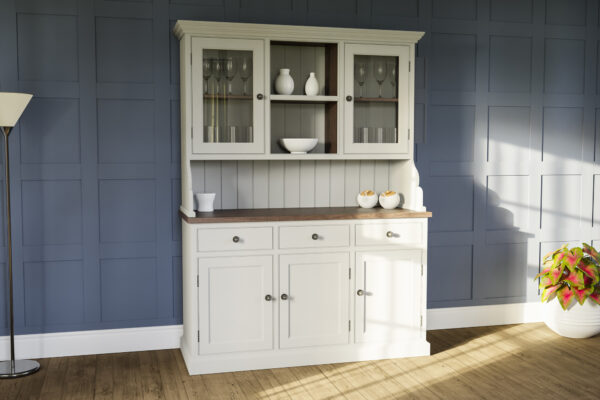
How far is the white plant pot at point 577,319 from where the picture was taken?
4258 millimetres

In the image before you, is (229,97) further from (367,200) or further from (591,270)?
(591,270)

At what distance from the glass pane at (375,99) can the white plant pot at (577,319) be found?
65.1 inches

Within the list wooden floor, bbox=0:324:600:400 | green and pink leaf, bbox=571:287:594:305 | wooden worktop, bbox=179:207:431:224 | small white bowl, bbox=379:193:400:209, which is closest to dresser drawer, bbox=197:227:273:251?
wooden worktop, bbox=179:207:431:224

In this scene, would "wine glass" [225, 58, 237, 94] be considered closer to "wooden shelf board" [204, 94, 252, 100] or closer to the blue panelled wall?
"wooden shelf board" [204, 94, 252, 100]

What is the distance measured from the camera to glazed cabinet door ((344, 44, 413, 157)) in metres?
3.93

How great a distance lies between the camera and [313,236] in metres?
3.77

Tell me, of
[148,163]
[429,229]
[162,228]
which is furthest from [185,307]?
[429,229]

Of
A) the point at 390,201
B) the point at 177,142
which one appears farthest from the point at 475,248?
the point at 177,142

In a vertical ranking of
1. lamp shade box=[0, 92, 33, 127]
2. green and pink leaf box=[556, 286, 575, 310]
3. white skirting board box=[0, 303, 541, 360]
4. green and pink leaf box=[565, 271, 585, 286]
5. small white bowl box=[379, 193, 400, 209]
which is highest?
lamp shade box=[0, 92, 33, 127]

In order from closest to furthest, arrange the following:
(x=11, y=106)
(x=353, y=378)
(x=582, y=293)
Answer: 1. (x=11, y=106)
2. (x=353, y=378)
3. (x=582, y=293)

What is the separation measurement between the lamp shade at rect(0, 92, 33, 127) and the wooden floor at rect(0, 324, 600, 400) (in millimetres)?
1433

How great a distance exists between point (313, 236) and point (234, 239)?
18.3 inches

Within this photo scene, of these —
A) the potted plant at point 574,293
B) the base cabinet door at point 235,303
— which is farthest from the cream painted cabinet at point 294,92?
the potted plant at point 574,293

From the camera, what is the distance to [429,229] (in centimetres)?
452
